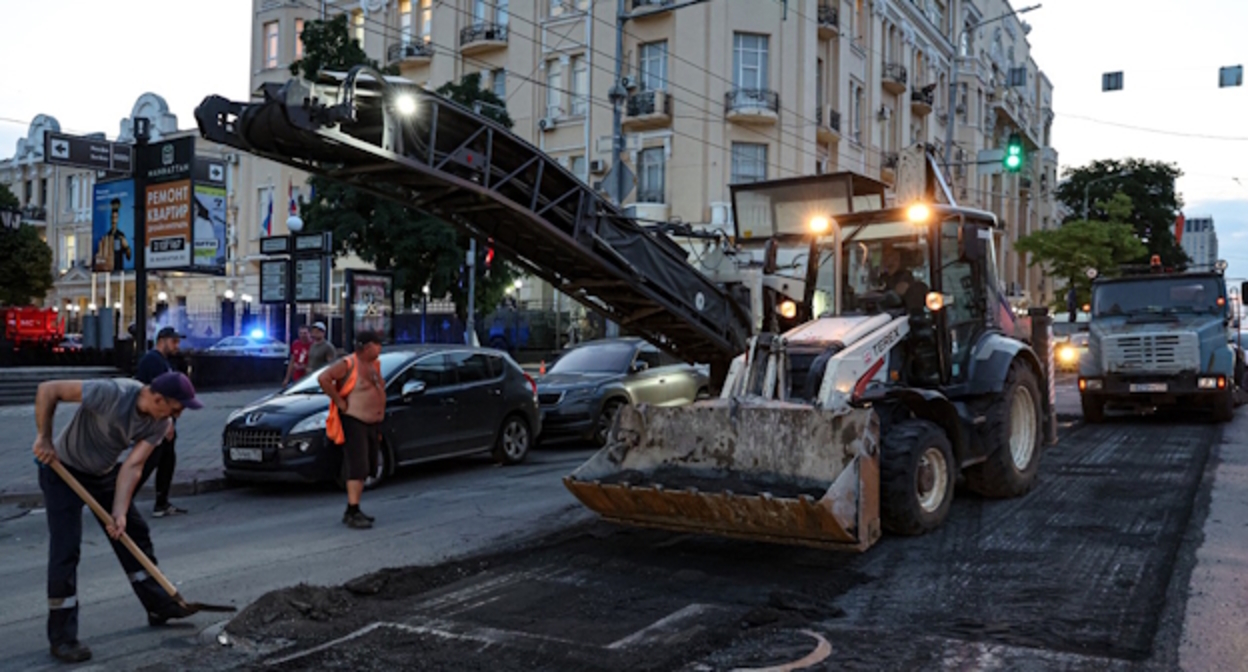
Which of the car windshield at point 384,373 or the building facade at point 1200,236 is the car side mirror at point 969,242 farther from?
the building facade at point 1200,236

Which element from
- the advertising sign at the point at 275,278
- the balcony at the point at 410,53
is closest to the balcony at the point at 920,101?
the balcony at the point at 410,53

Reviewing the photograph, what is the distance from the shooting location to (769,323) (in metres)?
11.4

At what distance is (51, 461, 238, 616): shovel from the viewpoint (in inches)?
225

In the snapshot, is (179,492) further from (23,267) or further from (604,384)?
(23,267)

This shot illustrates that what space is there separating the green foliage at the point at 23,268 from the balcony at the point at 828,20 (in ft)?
127

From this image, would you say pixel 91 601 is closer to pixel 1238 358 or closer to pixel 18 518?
pixel 18 518

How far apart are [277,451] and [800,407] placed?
6.06 meters

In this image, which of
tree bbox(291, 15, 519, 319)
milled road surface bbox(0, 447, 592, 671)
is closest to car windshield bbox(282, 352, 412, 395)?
milled road surface bbox(0, 447, 592, 671)

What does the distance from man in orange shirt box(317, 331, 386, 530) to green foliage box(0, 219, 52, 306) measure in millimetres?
49519

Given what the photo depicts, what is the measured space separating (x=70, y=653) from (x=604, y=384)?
10.6 metres

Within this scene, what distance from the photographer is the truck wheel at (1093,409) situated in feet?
59.9

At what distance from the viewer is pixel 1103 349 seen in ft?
58.6

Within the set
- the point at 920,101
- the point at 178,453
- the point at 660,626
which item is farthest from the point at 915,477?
the point at 920,101

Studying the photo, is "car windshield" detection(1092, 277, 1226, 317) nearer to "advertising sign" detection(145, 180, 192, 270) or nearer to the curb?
the curb
